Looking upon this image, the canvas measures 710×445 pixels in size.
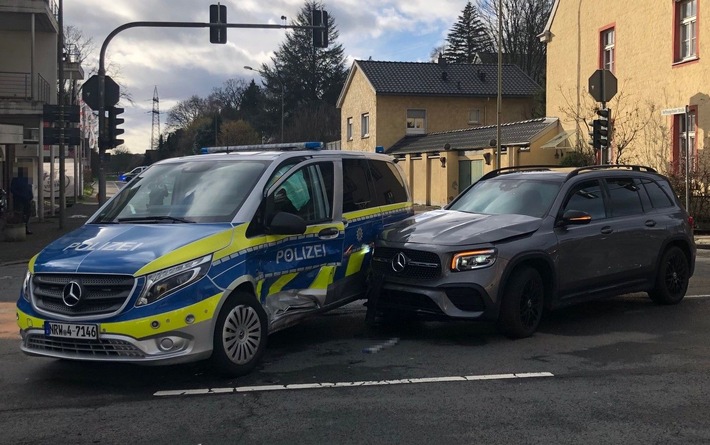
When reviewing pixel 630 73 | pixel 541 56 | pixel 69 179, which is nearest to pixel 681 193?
pixel 630 73

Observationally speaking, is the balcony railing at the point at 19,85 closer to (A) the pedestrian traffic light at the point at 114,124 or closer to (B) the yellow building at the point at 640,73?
(A) the pedestrian traffic light at the point at 114,124

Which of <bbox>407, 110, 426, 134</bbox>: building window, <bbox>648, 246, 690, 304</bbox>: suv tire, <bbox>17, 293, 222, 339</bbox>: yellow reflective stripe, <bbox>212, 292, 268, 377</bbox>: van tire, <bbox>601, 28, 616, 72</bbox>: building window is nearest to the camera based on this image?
<bbox>17, 293, 222, 339</bbox>: yellow reflective stripe

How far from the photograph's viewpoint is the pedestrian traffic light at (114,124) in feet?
58.9

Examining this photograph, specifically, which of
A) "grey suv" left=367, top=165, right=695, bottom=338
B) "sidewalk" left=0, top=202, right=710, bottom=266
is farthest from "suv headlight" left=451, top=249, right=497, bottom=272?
"sidewalk" left=0, top=202, right=710, bottom=266

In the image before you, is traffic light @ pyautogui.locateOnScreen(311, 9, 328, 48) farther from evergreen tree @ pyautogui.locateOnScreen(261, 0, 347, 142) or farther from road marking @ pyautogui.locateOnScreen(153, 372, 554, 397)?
evergreen tree @ pyautogui.locateOnScreen(261, 0, 347, 142)

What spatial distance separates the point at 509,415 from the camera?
5.25 m

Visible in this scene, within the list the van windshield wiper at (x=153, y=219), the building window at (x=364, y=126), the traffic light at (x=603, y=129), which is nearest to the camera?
the van windshield wiper at (x=153, y=219)

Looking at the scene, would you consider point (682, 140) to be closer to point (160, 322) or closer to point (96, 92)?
point (96, 92)

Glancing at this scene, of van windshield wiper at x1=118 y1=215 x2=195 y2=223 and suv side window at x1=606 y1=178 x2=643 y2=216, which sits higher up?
suv side window at x1=606 y1=178 x2=643 y2=216

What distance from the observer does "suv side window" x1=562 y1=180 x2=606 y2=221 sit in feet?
27.2

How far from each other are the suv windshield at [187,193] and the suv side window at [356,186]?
1.15m

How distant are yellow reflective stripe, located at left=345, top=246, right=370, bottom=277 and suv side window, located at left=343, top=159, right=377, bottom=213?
0.44m

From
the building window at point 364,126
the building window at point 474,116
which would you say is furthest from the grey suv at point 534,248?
the building window at point 364,126

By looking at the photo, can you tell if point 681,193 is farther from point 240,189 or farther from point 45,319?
point 45,319
